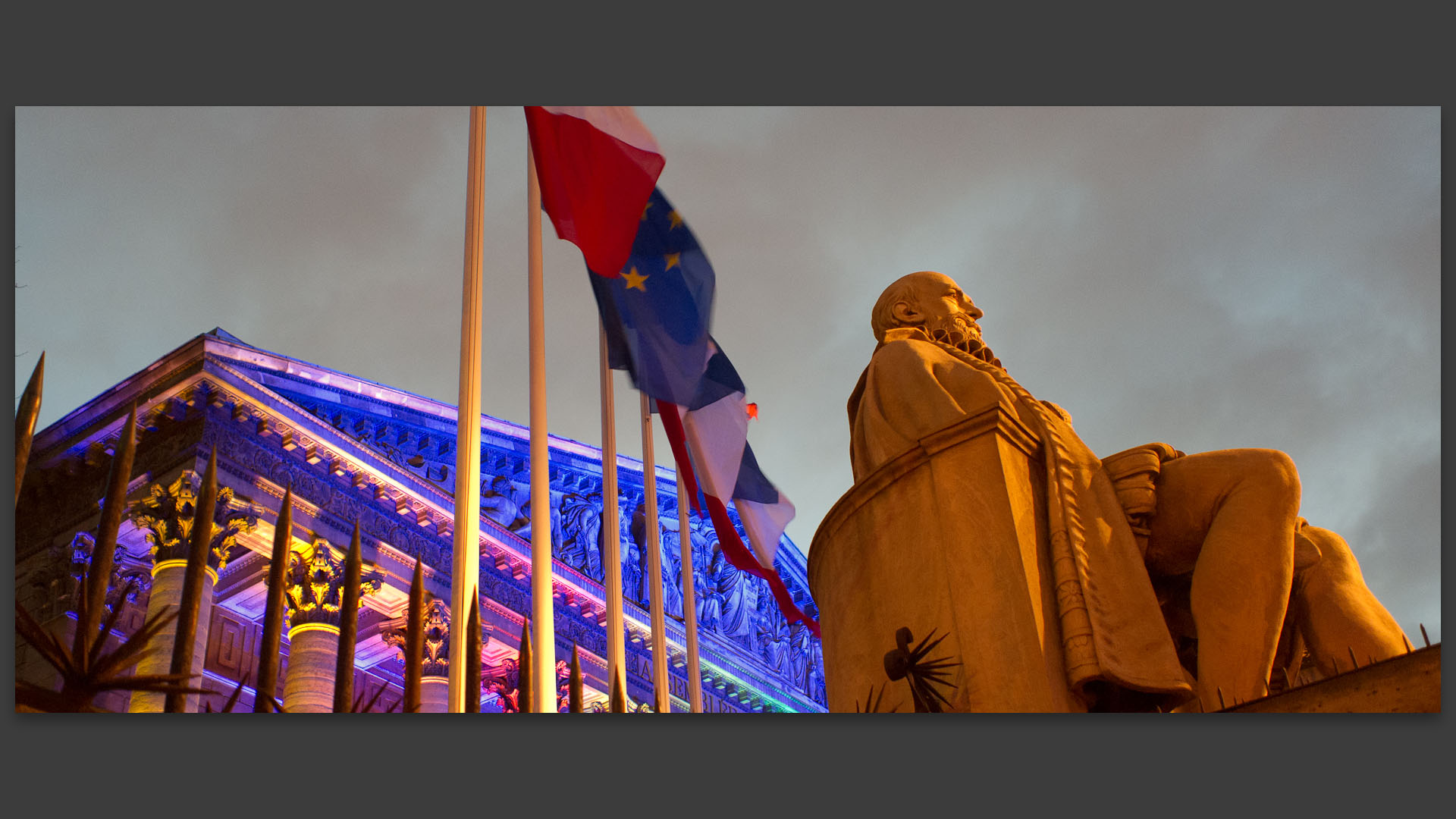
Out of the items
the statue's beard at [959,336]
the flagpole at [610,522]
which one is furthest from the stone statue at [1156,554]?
the flagpole at [610,522]

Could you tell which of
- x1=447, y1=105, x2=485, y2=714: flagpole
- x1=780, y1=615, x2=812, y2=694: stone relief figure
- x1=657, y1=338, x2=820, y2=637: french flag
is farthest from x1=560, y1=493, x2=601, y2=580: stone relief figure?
x1=447, y1=105, x2=485, y2=714: flagpole

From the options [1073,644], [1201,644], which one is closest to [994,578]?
[1073,644]

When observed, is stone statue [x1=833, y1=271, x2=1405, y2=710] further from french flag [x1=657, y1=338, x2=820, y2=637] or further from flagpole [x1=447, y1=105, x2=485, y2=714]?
french flag [x1=657, y1=338, x2=820, y2=637]

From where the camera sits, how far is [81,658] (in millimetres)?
2840

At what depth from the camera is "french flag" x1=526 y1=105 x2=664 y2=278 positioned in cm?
743

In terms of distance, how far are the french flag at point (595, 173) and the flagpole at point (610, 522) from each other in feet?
1.88

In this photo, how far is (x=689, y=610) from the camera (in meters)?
9.68

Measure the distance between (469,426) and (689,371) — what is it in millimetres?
2629

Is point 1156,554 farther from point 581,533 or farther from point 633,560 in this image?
point 633,560

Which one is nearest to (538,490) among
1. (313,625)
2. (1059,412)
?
(313,625)

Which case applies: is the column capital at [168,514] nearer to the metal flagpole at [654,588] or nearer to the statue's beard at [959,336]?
the metal flagpole at [654,588]

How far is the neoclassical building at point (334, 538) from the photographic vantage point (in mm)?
6363

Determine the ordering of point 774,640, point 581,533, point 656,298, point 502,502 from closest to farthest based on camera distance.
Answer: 1. point 656,298
2. point 502,502
3. point 581,533
4. point 774,640

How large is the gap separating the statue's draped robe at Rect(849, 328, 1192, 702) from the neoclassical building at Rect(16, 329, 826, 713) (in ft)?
6.66
